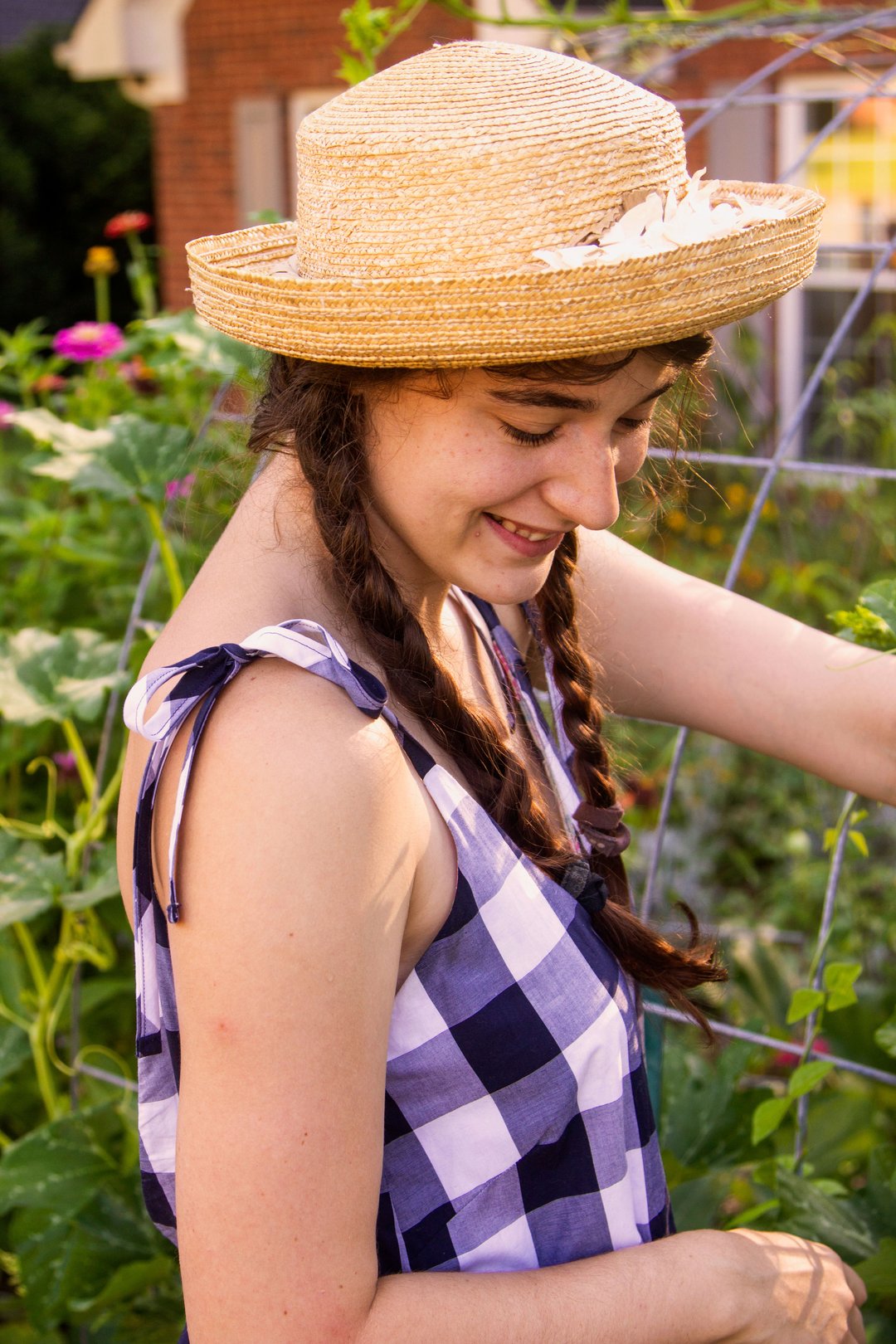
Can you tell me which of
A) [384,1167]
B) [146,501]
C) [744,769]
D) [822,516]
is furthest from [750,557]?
[384,1167]

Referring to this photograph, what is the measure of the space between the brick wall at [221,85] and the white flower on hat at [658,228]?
709 centimetres

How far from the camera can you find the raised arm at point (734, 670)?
1267 mm

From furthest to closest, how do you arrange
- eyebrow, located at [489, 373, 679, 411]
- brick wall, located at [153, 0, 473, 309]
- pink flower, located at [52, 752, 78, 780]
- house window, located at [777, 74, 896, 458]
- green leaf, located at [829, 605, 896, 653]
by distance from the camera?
brick wall, located at [153, 0, 473, 309], house window, located at [777, 74, 896, 458], pink flower, located at [52, 752, 78, 780], green leaf, located at [829, 605, 896, 653], eyebrow, located at [489, 373, 679, 411]

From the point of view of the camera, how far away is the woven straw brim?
2.89ft

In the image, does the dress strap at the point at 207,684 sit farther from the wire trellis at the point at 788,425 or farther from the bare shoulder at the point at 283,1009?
the wire trellis at the point at 788,425

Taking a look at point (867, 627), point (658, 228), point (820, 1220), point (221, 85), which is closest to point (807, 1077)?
point (820, 1220)

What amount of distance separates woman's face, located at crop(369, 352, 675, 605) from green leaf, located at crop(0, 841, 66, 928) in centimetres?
90

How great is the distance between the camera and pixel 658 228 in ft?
3.05

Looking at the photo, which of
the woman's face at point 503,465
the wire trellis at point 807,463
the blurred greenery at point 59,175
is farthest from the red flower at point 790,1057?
the blurred greenery at point 59,175

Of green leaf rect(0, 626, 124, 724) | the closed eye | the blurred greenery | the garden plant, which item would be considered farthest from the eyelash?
the blurred greenery

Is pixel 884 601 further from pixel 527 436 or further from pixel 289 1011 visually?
pixel 289 1011

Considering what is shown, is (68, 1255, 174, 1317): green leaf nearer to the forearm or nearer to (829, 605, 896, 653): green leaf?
the forearm

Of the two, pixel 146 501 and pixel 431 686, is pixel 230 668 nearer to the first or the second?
pixel 431 686

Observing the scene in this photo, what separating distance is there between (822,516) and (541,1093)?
4559mm
